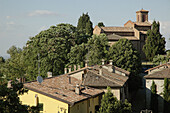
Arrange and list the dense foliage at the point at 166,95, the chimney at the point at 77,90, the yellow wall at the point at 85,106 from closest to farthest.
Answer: the yellow wall at the point at 85,106, the chimney at the point at 77,90, the dense foliage at the point at 166,95

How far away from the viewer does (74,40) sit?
57688mm

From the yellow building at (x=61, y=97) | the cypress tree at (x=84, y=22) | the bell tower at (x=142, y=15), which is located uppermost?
the bell tower at (x=142, y=15)

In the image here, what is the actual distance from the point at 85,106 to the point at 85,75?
273 inches

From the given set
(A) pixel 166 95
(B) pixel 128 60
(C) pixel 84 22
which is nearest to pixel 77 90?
(A) pixel 166 95

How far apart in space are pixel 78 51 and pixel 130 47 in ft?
34.0

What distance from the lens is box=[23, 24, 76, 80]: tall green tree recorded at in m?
49.7

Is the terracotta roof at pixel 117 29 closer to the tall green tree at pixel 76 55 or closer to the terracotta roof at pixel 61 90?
the tall green tree at pixel 76 55

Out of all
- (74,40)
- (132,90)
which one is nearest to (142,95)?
(132,90)

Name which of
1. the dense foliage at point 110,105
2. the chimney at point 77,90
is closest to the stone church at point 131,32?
the chimney at point 77,90

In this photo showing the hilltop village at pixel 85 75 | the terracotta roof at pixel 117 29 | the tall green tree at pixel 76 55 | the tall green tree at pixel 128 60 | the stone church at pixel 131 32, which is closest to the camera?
the hilltop village at pixel 85 75

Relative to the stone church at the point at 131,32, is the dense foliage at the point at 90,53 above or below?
below

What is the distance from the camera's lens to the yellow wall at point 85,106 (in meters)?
24.9

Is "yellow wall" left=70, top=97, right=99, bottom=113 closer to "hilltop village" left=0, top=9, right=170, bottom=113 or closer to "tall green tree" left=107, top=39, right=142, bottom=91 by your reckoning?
"hilltop village" left=0, top=9, right=170, bottom=113

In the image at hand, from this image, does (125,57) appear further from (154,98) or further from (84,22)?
(84,22)
